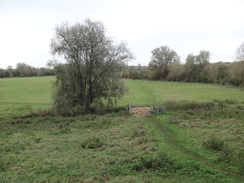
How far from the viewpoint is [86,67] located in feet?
97.0

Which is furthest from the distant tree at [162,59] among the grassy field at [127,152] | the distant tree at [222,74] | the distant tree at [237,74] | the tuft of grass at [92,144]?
the tuft of grass at [92,144]

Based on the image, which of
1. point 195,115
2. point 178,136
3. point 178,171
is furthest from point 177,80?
point 178,171

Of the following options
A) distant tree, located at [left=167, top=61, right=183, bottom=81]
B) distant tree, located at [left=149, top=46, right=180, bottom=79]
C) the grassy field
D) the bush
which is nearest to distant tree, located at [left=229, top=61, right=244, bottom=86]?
distant tree, located at [left=167, top=61, right=183, bottom=81]

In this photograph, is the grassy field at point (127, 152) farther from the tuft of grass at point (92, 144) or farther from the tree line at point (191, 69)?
the tree line at point (191, 69)

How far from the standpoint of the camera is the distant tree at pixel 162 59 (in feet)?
320

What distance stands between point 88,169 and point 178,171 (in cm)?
510

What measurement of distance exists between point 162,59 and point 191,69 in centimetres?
1622

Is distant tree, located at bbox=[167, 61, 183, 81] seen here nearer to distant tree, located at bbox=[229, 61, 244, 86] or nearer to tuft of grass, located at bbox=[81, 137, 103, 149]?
distant tree, located at bbox=[229, 61, 244, 86]

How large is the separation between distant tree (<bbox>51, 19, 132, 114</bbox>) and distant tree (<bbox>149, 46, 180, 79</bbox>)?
71.1 m

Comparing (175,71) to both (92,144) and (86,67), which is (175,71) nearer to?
(86,67)

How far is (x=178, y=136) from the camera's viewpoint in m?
17.0

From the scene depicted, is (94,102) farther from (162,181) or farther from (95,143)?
(162,181)

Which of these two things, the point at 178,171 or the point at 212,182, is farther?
the point at 178,171

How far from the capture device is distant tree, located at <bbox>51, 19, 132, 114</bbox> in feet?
92.9
